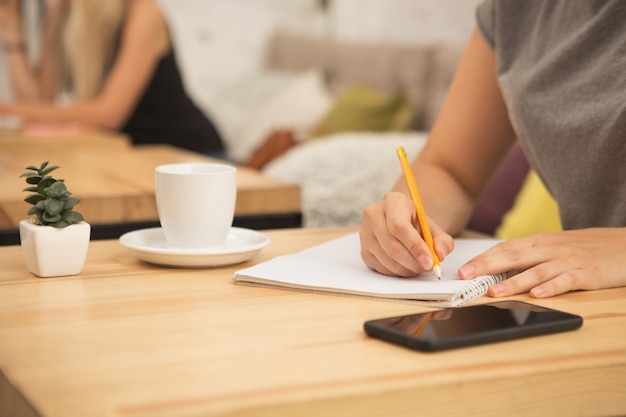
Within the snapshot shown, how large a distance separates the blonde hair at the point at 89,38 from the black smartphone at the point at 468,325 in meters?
2.60

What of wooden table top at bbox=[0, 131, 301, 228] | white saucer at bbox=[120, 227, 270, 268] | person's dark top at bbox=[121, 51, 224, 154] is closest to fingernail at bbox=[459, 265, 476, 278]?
white saucer at bbox=[120, 227, 270, 268]

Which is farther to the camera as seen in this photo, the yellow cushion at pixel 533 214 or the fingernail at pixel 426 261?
the yellow cushion at pixel 533 214

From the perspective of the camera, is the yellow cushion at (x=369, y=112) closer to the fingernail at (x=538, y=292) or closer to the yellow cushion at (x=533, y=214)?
the yellow cushion at (x=533, y=214)

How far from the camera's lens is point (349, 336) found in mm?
739

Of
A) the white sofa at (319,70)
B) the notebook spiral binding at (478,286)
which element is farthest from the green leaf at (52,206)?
the white sofa at (319,70)

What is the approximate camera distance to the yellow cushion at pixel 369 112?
3.70 metres

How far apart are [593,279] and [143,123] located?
2.82 meters

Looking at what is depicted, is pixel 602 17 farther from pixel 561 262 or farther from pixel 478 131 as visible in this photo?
pixel 561 262

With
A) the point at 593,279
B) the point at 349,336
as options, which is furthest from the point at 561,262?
the point at 349,336

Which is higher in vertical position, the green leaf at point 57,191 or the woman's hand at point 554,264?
the green leaf at point 57,191

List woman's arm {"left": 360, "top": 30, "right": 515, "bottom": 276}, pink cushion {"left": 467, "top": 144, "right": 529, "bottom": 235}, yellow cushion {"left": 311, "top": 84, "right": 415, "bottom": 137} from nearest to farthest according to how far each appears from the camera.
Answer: woman's arm {"left": 360, "top": 30, "right": 515, "bottom": 276} < pink cushion {"left": 467, "top": 144, "right": 529, "bottom": 235} < yellow cushion {"left": 311, "top": 84, "right": 415, "bottom": 137}

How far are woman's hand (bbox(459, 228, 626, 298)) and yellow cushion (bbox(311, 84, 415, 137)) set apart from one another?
271 cm

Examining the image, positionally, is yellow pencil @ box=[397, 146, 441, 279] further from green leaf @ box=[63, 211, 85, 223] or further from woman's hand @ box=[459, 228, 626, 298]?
green leaf @ box=[63, 211, 85, 223]

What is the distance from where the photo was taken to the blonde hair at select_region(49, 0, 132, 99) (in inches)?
124
